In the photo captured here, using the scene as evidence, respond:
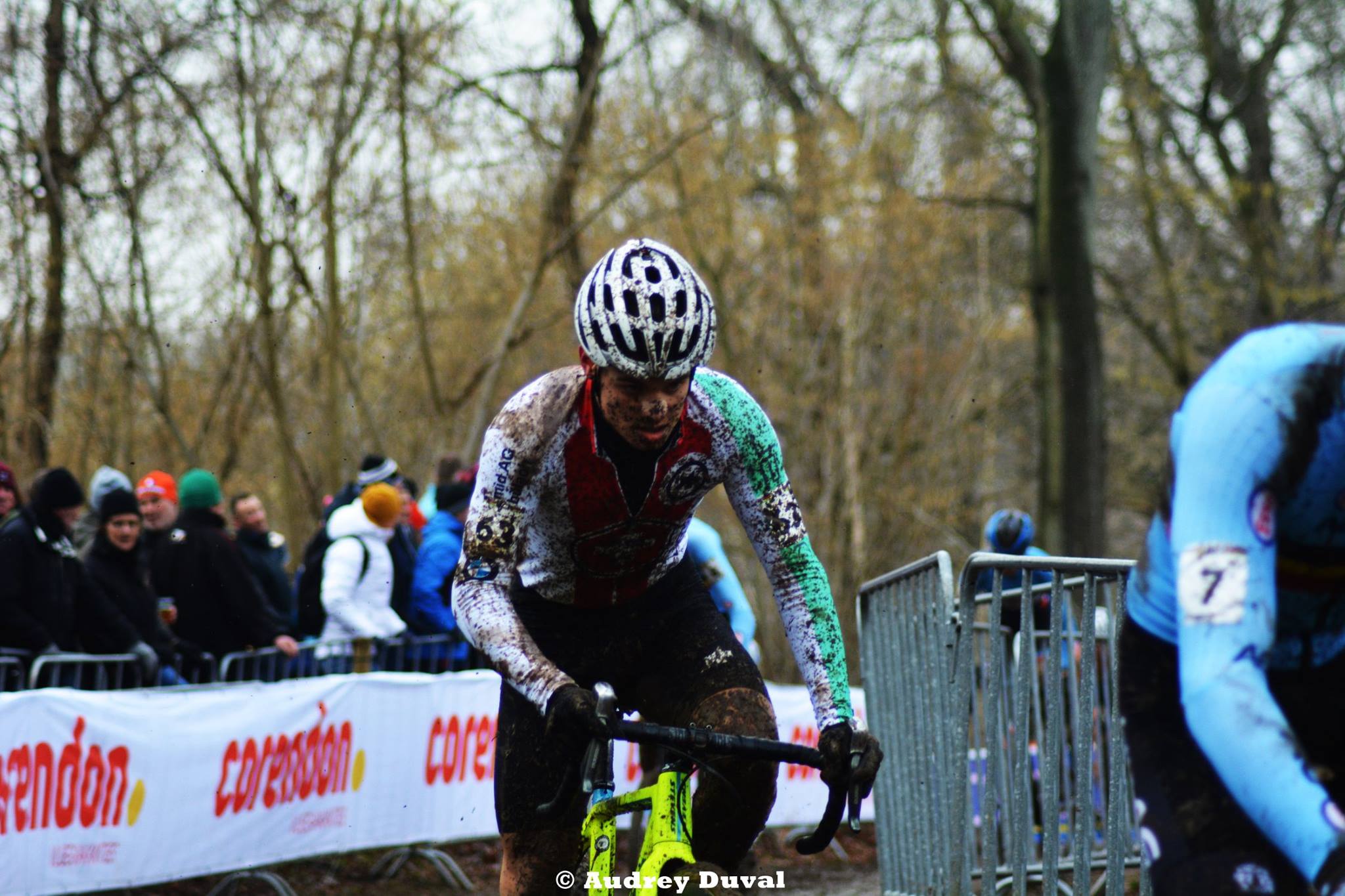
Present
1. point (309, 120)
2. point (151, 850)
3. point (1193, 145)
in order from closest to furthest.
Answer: point (151, 850) → point (309, 120) → point (1193, 145)

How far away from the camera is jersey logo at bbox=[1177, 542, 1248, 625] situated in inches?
89.0

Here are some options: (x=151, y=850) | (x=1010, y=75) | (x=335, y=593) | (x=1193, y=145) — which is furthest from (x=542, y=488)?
(x=1193, y=145)

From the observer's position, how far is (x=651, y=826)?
3.57 metres

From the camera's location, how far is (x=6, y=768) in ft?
21.9

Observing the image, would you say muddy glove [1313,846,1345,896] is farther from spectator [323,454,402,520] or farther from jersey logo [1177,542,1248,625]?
spectator [323,454,402,520]

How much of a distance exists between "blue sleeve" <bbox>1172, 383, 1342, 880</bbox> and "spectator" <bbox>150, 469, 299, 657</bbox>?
7463 mm

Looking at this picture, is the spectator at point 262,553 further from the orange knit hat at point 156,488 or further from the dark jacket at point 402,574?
the dark jacket at point 402,574

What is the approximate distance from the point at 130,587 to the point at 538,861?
5.30 m

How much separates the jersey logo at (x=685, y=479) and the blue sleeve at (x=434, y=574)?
574 cm

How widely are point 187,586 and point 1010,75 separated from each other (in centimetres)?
1212

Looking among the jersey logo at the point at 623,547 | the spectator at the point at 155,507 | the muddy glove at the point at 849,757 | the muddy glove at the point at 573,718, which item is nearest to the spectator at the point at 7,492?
the spectator at the point at 155,507

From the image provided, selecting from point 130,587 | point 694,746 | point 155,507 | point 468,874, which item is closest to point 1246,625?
point 694,746

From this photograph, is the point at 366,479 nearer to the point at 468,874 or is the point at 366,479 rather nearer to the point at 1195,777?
the point at 468,874

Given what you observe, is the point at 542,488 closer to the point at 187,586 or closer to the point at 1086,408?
the point at 187,586
